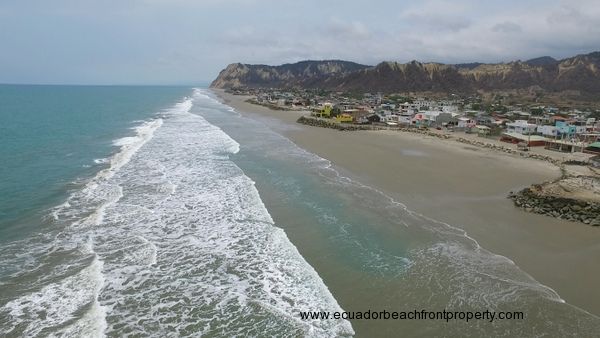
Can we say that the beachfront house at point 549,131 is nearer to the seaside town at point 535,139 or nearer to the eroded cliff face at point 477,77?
the seaside town at point 535,139

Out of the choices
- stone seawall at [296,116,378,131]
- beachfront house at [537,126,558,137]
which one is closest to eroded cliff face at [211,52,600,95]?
stone seawall at [296,116,378,131]

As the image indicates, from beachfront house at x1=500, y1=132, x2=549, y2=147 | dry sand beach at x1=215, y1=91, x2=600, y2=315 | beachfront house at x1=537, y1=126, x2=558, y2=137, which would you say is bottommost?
dry sand beach at x1=215, y1=91, x2=600, y2=315

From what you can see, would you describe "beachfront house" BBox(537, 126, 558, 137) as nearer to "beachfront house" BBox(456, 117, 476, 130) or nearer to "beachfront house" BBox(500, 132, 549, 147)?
"beachfront house" BBox(500, 132, 549, 147)

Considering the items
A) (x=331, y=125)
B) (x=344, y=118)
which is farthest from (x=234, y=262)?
(x=344, y=118)

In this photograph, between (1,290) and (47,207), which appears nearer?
(1,290)

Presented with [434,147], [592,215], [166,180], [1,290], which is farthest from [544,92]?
[1,290]

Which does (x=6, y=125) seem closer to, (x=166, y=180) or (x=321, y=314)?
(x=166, y=180)
